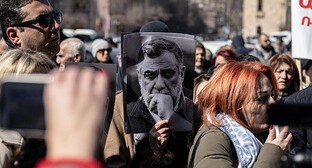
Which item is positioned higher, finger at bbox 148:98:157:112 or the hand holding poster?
the hand holding poster

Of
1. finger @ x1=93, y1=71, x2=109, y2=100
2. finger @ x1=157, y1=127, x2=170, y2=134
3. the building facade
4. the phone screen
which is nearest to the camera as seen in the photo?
finger @ x1=93, y1=71, x2=109, y2=100

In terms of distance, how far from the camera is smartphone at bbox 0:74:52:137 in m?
1.76

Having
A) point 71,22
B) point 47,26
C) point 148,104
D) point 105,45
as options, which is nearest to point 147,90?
point 148,104

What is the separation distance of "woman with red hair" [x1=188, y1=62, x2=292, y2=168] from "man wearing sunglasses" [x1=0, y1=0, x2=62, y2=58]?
3.23 ft

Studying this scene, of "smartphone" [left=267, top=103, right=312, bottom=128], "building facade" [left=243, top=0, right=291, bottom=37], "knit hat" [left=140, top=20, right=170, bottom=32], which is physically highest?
"knit hat" [left=140, top=20, right=170, bottom=32]

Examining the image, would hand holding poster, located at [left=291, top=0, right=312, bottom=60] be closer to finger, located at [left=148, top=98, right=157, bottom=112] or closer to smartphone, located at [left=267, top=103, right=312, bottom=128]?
finger, located at [left=148, top=98, right=157, bottom=112]

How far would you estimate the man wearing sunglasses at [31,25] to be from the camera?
14.3 ft

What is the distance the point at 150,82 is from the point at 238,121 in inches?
19.5

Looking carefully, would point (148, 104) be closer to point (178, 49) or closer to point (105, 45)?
point (178, 49)

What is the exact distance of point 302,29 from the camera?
18.3 feet

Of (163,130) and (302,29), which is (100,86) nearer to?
(163,130)

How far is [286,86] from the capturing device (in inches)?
310

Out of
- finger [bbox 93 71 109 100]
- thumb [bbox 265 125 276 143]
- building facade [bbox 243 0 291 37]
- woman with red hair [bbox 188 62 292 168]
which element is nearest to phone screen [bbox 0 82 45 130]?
finger [bbox 93 71 109 100]

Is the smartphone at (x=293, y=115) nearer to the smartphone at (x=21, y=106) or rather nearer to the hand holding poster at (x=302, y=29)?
the smartphone at (x=21, y=106)
